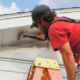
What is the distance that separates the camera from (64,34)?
2.24 metres

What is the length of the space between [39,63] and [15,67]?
23.6 inches

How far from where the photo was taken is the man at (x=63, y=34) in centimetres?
217

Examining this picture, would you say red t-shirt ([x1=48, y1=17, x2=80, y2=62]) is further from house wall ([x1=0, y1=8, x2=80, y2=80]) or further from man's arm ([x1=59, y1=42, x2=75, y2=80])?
house wall ([x1=0, y1=8, x2=80, y2=80])

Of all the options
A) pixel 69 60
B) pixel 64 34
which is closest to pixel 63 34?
pixel 64 34

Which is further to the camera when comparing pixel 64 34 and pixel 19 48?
pixel 19 48

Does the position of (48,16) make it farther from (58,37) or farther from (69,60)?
(69,60)

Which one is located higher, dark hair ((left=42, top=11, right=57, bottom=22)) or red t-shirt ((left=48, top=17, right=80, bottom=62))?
dark hair ((left=42, top=11, right=57, bottom=22))

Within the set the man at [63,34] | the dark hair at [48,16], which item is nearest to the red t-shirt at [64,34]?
the man at [63,34]

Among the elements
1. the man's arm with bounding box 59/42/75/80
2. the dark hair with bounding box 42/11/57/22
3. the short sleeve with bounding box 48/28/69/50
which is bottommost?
the man's arm with bounding box 59/42/75/80

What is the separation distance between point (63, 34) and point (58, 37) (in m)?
0.06

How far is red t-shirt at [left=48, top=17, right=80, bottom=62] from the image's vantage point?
2.22 m

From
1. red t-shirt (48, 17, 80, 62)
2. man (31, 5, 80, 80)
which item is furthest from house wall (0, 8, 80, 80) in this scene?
red t-shirt (48, 17, 80, 62)

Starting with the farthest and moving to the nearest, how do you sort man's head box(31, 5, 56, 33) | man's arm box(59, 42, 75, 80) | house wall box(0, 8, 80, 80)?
house wall box(0, 8, 80, 80), man's head box(31, 5, 56, 33), man's arm box(59, 42, 75, 80)

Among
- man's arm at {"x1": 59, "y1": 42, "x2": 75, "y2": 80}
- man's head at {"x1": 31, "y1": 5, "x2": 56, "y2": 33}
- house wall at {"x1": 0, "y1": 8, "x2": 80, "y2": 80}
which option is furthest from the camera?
house wall at {"x1": 0, "y1": 8, "x2": 80, "y2": 80}
